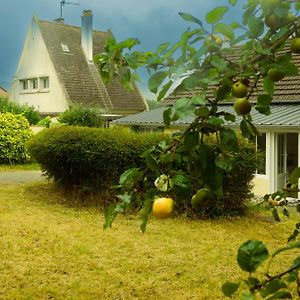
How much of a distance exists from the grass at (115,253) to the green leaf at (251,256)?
4.33 m

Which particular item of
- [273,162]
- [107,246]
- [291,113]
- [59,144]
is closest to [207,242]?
[107,246]

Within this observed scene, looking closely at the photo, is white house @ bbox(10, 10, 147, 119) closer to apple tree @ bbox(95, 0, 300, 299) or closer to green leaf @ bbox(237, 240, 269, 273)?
apple tree @ bbox(95, 0, 300, 299)

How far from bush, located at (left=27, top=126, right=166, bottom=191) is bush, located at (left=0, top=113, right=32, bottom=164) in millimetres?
8813

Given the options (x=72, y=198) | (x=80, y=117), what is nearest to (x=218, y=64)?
(x=72, y=198)

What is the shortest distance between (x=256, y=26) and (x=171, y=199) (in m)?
0.79

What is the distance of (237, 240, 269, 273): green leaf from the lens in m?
1.56

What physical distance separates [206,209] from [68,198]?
3.54m

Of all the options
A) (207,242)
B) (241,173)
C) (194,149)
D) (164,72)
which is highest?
(164,72)

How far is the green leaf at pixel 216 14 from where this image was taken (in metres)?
1.81

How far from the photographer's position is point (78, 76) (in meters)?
30.7

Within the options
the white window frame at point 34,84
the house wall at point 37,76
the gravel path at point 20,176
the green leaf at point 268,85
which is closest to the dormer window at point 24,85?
the house wall at point 37,76

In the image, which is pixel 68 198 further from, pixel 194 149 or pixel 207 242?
pixel 194 149

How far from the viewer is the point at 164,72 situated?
1.93m

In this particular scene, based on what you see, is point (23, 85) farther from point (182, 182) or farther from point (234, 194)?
point (182, 182)
